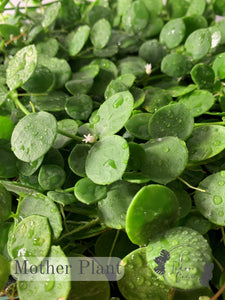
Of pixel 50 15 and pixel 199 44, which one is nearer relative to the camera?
pixel 199 44

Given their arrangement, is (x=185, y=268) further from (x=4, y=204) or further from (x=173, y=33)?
(x=173, y=33)

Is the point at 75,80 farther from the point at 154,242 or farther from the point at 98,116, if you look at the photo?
the point at 154,242

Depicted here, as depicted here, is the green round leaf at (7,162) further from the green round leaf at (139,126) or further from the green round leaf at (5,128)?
the green round leaf at (139,126)

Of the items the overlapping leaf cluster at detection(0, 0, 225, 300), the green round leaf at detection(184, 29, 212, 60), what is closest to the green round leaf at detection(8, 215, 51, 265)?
the overlapping leaf cluster at detection(0, 0, 225, 300)

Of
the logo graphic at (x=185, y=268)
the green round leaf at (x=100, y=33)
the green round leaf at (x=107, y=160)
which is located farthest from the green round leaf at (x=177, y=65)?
the logo graphic at (x=185, y=268)

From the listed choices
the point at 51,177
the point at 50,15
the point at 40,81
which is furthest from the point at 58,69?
the point at 51,177
